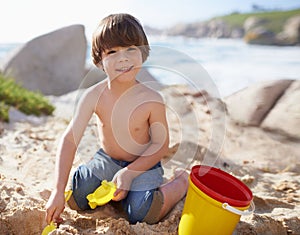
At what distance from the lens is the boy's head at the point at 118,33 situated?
4.45 ft

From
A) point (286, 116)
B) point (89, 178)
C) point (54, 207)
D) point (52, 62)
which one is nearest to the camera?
point (54, 207)

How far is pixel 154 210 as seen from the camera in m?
1.42

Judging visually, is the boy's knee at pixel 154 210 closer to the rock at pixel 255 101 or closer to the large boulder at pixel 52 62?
the rock at pixel 255 101

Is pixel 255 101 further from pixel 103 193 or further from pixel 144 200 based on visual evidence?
pixel 103 193

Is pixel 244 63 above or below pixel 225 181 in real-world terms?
below

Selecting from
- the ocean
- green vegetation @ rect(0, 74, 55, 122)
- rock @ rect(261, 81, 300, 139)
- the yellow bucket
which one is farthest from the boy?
the ocean

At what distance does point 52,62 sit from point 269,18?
1121cm

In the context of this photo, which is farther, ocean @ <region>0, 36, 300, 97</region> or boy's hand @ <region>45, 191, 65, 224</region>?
ocean @ <region>0, 36, 300, 97</region>

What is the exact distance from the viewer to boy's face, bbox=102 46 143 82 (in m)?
1.37

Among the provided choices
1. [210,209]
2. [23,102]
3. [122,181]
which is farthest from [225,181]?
[23,102]

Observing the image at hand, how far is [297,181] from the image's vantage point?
1943 mm

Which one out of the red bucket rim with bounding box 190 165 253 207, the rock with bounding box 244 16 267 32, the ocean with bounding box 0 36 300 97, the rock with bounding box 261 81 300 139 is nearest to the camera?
the red bucket rim with bounding box 190 165 253 207

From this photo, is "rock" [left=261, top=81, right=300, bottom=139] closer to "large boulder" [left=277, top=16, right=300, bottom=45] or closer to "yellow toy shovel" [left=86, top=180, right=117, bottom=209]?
"yellow toy shovel" [left=86, top=180, right=117, bottom=209]

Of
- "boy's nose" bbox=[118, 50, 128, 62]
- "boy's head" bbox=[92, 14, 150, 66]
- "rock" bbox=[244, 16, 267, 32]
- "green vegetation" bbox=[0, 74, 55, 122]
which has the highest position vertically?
"boy's head" bbox=[92, 14, 150, 66]
